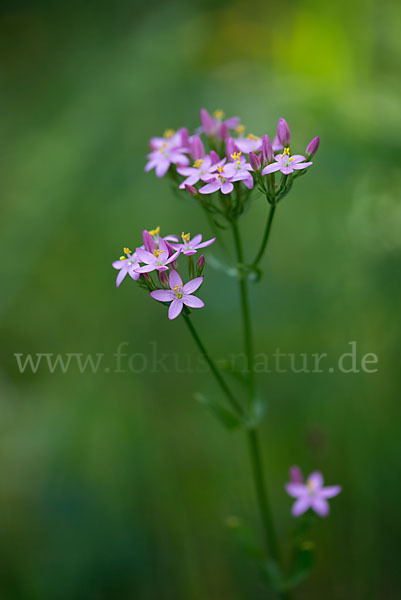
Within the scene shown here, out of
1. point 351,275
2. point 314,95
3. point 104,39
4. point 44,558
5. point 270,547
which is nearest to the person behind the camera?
point 270,547

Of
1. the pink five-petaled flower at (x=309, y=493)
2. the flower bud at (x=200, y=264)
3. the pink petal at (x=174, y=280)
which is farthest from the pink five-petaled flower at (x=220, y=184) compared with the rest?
the pink five-petaled flower at (x=309, y=493)

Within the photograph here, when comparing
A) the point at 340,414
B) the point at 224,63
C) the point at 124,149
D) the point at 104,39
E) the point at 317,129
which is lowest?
the point at 340,414

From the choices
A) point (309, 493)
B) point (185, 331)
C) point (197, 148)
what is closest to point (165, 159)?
point (197, 148)

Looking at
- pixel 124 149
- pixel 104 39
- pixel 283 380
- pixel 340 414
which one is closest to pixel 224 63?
pixel 104 39

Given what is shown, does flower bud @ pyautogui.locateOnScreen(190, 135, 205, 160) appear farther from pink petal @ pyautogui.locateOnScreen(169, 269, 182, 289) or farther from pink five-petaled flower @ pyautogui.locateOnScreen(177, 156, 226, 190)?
pink petal @ pyautogui.locateOnScreen(169, 269, 182, 289)

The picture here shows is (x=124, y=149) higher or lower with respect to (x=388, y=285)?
higher

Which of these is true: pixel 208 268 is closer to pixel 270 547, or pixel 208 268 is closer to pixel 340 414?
pixel 340 414

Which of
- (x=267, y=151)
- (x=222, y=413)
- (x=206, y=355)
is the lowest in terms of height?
(x=222, y=413)

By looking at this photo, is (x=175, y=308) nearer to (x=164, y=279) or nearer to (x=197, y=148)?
(x=164, y=279)
